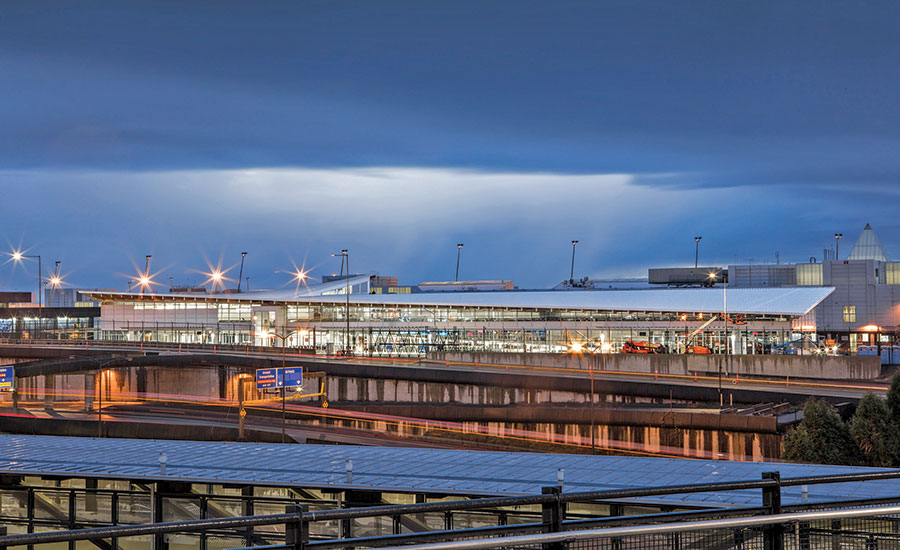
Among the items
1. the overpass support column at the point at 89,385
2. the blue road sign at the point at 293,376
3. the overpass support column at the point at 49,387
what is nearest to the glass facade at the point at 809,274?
the blue road sign at the point at 293,376

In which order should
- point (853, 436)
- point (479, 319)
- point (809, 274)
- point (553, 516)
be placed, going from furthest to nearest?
1. point (809, 274)
2. point (479, 319)
3. point (853, 436)
4. point (553, 516)

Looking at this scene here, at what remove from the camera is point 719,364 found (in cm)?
5459

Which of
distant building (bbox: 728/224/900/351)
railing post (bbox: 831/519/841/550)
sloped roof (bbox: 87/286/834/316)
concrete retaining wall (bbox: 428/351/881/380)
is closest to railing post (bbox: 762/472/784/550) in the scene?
railing post (bbox: 831/519/841/550)

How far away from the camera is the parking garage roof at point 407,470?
14789 millimetres

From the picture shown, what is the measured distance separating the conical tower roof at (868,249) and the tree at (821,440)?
313 feet

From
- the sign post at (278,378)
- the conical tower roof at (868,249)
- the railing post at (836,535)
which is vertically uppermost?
the conical tower roof at (868,249)

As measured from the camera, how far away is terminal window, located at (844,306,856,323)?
3637 inches

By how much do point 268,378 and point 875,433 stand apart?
31.8 m

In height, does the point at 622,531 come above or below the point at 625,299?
below

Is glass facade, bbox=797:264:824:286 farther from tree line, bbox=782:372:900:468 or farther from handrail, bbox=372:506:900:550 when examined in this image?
handrail, bbox=372:506:900:550

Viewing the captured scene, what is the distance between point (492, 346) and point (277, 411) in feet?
118

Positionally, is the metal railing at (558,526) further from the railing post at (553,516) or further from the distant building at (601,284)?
the distant building at (601,284)

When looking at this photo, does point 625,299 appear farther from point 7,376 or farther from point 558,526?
point 558,526

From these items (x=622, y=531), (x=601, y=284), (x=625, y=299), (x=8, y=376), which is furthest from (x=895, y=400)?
(x=601, y=284)
